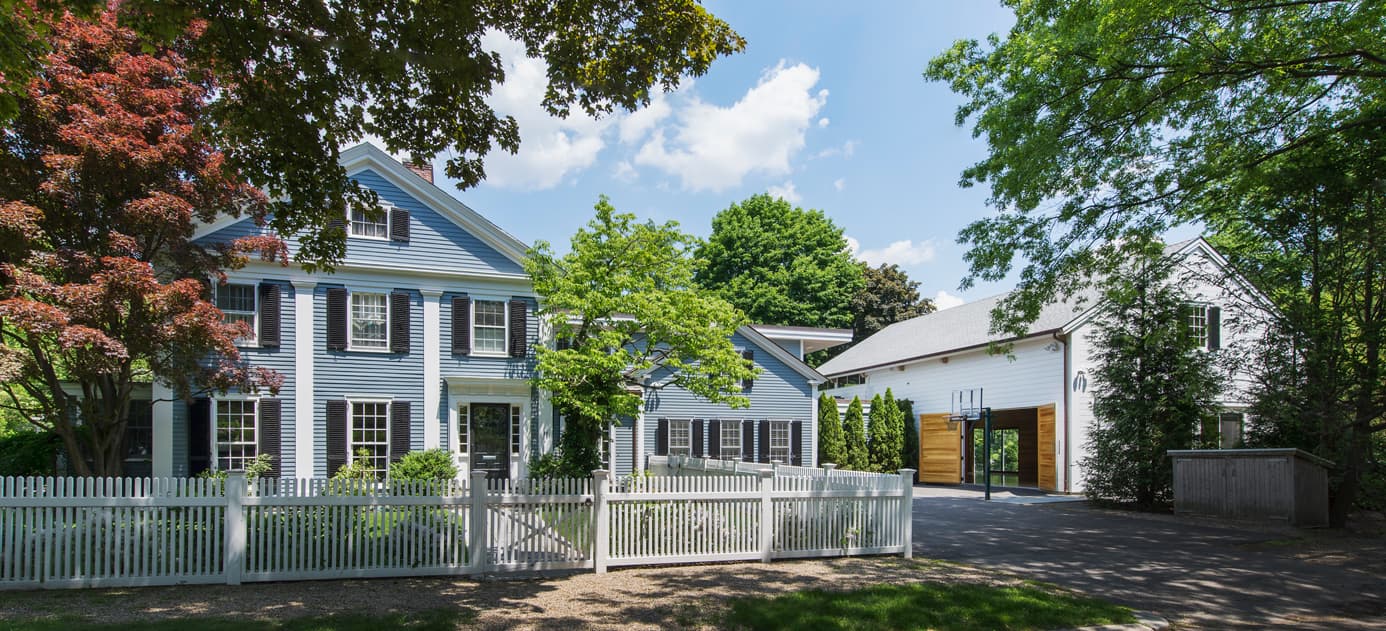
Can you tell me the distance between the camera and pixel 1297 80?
12406 millimetres

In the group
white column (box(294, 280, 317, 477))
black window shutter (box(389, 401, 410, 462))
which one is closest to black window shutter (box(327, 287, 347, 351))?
white column (box(294, 280, 317, 477))

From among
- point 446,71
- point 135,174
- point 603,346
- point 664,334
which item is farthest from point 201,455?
point 446,71

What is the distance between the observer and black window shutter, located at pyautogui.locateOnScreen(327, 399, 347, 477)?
18.1 metres

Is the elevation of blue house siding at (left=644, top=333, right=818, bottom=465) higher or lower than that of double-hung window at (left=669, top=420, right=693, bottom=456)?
higher

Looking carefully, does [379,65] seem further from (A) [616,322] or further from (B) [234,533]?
(A) [616,322]

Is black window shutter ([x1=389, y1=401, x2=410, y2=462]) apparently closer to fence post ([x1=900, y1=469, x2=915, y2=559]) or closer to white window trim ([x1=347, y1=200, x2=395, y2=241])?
white window trim ([x1=347, y1=200, x2=395, y2=241])

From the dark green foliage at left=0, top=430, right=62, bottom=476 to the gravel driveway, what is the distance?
15908 millimetres

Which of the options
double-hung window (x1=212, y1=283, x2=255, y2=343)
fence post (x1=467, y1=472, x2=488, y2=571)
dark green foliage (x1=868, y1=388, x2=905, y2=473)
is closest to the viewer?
fence post (x1=467, y1=472, x2=488, y2=571)

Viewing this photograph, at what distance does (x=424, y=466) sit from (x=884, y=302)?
111ft

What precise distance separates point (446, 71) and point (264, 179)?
7.61 ft

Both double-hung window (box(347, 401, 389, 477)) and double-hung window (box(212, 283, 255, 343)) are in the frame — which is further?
double-hung window (box(347, 401, 389, 477))

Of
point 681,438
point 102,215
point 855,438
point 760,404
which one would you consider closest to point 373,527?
point 102,215

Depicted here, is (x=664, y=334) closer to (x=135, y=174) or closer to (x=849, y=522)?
(x=849, y=522)

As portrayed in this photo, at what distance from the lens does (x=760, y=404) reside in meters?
24.6
